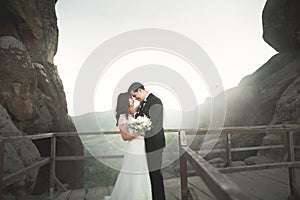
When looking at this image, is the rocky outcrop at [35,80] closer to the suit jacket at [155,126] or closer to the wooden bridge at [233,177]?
the wooden bridge at [233,177]

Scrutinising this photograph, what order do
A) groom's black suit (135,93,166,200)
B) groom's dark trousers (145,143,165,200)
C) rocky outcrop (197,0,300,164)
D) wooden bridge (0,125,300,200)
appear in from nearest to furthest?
wooden bridge (0,125,300,200) < groom's dark trousers (145,143,165,200) < groom's black suit (135,93,166,200) < rocky outcrop (197,0,300,164)

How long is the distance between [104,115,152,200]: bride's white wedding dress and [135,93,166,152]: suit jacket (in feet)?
0.94

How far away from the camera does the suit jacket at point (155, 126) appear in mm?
3703

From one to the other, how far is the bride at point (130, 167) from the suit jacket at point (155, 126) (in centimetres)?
28

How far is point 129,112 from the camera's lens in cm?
416

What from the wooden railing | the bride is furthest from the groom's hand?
the wooden railing

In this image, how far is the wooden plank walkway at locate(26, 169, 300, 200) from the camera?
14.6ft

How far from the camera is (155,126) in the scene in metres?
3.71

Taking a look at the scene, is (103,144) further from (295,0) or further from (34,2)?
(295,0)

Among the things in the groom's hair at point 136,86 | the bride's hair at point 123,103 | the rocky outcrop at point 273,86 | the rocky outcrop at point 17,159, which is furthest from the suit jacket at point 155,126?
the rocky outcrop at point 273,86

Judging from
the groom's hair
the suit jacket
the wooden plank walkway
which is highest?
the groom's hair

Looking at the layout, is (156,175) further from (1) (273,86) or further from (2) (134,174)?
(1) (273,86)

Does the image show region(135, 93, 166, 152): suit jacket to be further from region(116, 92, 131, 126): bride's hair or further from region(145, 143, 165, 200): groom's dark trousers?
region(116, 92, 131, 126): bride's hair

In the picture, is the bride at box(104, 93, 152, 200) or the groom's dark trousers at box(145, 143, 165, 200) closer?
the groom's dark trousers at box(145, 143, 165, 200)
